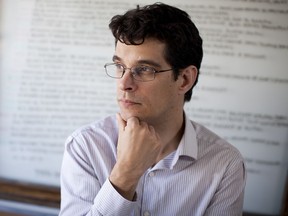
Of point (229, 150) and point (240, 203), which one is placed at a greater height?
point (229, 150)

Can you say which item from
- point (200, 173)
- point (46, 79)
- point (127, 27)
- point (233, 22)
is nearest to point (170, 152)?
point (200, 173)

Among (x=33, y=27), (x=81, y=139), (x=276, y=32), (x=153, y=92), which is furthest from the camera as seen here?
(x=33, y=27)

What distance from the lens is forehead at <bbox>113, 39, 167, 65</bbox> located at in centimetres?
110

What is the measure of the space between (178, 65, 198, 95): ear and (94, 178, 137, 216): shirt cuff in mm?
449

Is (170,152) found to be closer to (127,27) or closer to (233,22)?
(127,27)

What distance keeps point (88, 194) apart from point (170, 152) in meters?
0.35

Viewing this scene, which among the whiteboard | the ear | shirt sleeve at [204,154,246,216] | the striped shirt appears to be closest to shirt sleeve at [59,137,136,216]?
the striped shirt

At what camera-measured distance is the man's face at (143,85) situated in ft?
3.61

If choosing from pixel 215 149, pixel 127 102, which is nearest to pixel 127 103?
pixel 127 102

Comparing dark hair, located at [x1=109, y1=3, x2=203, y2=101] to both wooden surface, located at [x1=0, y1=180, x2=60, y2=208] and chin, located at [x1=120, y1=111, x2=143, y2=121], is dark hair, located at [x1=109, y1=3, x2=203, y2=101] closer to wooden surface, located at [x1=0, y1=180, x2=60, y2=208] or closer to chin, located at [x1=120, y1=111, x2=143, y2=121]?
chin, located at [x1=120, y1=111, x2=143, y2=121]

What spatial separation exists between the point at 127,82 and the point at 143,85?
58 mm

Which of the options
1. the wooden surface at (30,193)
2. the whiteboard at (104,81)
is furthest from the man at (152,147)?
the wooden surface at (30,193)

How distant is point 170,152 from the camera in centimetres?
128

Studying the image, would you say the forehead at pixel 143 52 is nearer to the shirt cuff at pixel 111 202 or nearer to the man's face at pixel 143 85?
the man's face at pixel 143 85
